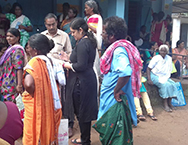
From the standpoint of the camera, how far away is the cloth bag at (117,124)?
8.63 feet

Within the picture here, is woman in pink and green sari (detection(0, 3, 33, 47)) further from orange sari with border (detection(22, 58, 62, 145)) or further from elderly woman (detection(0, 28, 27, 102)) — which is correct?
orange sari with border (detection(22, 58, 62, 145))

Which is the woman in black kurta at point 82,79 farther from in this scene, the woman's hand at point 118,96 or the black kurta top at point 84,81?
the woman's hand at point 118,96

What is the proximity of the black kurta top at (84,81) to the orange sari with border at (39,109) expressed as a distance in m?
0.50

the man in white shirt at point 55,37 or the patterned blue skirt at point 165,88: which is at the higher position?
the man in white shirt at point 55,37

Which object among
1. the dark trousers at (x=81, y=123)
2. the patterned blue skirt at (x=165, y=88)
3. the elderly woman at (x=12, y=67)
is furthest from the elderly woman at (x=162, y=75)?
the elderly woman at (x=12, y=67)

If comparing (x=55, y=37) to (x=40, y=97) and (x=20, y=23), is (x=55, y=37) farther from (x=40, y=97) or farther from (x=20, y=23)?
(x=20, y=23)

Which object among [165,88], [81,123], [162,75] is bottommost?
[165,88]

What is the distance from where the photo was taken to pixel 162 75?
561cm

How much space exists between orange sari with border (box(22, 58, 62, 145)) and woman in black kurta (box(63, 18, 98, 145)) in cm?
49

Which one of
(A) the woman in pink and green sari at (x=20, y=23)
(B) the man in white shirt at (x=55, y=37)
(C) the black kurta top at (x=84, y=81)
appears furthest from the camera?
(A) the woman in pink and green sari at (x=20, y=23)

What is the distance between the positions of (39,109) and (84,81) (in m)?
0.73

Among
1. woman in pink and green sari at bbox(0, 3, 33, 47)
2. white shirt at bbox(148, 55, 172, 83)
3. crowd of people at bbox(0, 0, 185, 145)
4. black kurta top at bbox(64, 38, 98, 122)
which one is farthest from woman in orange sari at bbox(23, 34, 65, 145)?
white shirt at bbox(148, 55, 172, 83)

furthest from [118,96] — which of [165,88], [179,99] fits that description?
[179,99]

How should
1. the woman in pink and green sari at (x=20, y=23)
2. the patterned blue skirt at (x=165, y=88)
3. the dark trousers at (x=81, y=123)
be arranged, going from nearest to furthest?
the dark trousers at (x=81, y=123)
the woman in pink and green sari at (x=20, y=23)
the patterned blue skirt at (x=165, y=88)
